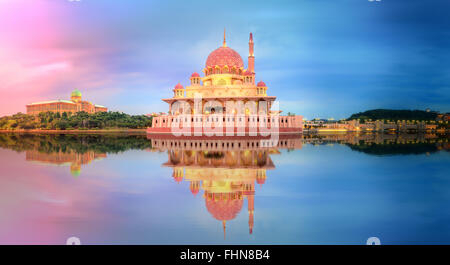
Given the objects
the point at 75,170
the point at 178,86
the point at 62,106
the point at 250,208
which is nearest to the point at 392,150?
the point at 250,208

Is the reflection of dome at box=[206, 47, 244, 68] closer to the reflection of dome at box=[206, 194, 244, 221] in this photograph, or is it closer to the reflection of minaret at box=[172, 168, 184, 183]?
the reflection of minaret at box=[172, 168, 184, 183]

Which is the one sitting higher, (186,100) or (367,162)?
(186,100)

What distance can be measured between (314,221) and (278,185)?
244 cm

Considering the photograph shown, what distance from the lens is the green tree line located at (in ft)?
148

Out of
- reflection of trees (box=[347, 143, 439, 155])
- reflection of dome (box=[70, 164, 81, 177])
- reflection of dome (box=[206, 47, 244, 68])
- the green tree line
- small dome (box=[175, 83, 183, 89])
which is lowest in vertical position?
reflection of dome (box=[70, 164, 81, 177])

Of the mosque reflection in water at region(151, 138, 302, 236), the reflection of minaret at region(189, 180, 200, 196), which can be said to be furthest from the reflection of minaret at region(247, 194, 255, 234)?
the reflection of minaret at region(189, 180, 200, 196)

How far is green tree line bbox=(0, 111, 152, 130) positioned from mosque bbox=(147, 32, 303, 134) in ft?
45.3

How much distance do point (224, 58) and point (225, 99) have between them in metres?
6.18

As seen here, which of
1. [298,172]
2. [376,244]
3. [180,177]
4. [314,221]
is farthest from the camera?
[298,172]

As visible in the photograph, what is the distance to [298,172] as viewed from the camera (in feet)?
29.6

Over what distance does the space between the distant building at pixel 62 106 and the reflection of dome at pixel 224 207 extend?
2594 inches
